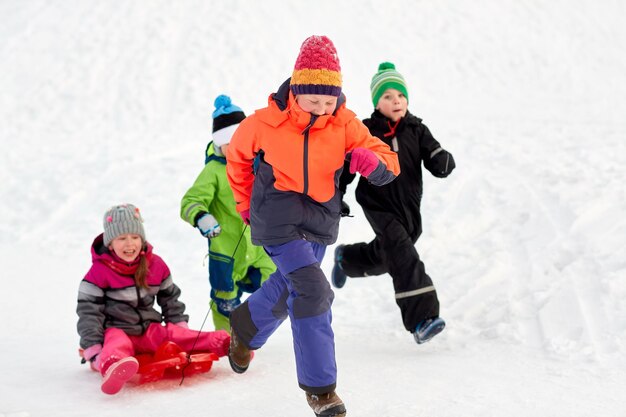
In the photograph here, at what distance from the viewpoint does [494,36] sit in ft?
49.2

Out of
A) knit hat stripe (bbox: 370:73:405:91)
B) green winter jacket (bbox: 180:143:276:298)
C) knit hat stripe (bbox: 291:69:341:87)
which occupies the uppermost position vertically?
knit hat stripe (bbox: 370:73:405:91)

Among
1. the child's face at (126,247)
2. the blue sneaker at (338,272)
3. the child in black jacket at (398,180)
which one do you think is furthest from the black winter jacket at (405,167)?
the child's face at (126,247)

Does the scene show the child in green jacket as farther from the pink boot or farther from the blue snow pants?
the pink boot

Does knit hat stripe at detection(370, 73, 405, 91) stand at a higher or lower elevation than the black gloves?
higher

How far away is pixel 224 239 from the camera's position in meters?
5.25

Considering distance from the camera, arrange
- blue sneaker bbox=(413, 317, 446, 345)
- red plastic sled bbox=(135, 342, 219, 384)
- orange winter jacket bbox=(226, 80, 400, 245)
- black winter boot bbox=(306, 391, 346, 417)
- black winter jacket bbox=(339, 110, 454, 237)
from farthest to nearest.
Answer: black winter jacket bbox=(339, 110, 454, 237) < blue sneaker bbox=(413, 317, 446, 345) < red plastic sled bbox=(135, 342, 219, 384) < orange winter jacket bbox=(226, 80, 400, 245) < black winter boot bbox=(306, 391, 346, 417)

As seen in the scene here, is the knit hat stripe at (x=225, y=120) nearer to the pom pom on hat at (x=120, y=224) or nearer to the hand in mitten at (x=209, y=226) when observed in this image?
the hand in mitten at (x=209, y=226)

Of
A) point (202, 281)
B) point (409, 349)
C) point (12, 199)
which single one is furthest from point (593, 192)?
point (12, 199)

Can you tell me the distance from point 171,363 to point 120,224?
3.18ft

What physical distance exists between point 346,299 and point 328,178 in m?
2.66

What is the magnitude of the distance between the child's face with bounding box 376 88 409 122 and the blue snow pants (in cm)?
149

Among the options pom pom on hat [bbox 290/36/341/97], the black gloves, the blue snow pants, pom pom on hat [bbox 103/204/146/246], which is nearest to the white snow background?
the blue snow pants

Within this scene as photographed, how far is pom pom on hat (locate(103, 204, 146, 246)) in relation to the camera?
15.1 feet

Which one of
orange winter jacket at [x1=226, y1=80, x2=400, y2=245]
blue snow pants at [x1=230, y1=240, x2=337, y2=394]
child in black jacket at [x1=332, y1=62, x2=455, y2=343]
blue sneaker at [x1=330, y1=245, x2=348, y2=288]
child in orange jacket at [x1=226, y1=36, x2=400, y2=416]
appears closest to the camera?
blue snow pants at [x1=230, y1=240, x2=337, y2=394]
